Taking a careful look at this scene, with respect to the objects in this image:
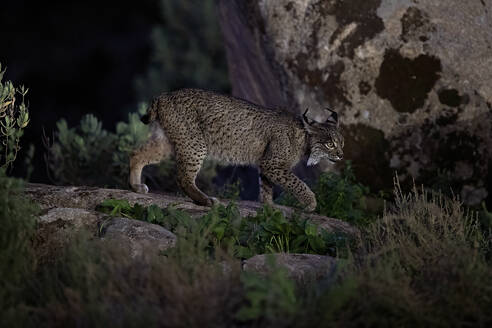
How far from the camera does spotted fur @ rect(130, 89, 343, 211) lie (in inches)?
281

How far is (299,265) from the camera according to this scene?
5.06 m

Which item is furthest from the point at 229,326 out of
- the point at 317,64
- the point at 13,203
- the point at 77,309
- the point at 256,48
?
the point at 256,48

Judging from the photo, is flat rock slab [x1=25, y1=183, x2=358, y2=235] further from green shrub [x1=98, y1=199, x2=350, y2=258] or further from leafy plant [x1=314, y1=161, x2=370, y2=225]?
leafy plant [x1=314, y1=161, x2=370, y2=225]

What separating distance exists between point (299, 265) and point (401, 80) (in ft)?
11.7

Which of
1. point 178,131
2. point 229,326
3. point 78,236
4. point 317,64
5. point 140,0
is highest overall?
point 140,0

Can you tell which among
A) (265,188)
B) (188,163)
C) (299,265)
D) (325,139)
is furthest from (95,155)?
(299,265)

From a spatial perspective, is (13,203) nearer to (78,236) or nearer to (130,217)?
(78,236)

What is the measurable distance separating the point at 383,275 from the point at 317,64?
424cm

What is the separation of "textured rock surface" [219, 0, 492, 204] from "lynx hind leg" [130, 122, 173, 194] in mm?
1687

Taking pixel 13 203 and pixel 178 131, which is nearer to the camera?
pixel 13 203

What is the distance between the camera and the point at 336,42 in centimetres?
807

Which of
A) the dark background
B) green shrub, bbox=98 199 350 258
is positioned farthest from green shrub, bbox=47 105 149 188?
the dark background

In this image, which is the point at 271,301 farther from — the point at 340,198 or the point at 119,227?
the point at 340,198

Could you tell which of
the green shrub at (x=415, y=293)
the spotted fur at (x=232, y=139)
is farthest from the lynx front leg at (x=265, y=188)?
the green shrub at (x=415, y=293)
